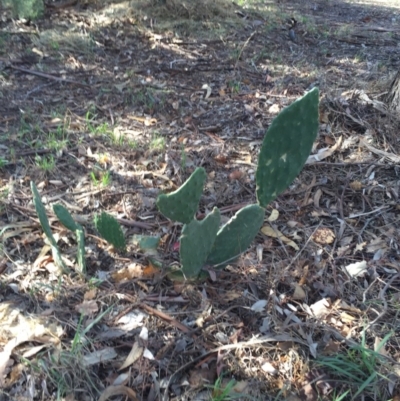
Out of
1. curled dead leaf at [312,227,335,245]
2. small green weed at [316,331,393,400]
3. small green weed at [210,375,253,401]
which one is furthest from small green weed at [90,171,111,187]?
small green weed at [316,331,393,400]

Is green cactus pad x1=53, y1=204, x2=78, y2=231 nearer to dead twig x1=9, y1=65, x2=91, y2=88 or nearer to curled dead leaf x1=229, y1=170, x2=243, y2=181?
curled dead leaf x1=229, y1=170, x2=243, y2=181

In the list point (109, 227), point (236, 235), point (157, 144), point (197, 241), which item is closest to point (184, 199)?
point (197, 241)

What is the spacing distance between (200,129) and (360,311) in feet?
5.51

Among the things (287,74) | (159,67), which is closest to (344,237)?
(287,74)

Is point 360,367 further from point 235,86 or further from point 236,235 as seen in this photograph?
point 235,86

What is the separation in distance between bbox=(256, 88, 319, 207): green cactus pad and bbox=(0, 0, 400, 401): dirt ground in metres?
0.41

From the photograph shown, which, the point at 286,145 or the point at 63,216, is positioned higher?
the point at 286,145

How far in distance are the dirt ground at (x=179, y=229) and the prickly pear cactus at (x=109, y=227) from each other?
127 millimetres

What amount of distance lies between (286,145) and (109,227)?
0.84 m

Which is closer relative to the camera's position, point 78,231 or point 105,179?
point 78,231

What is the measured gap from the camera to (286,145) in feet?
5.98

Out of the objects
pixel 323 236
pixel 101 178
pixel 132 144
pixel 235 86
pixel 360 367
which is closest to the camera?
pixel 360 367

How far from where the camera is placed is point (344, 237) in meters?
2.23

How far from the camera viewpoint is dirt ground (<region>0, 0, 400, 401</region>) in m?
1.62
